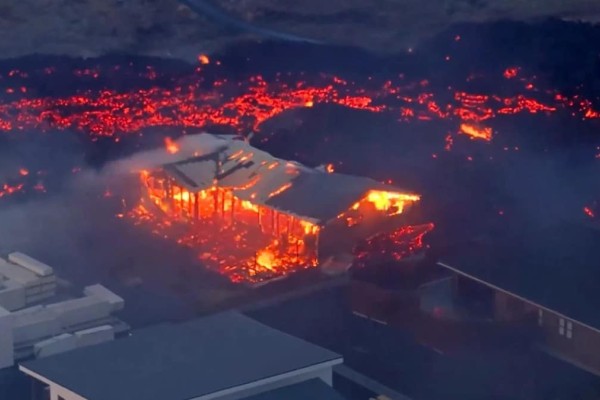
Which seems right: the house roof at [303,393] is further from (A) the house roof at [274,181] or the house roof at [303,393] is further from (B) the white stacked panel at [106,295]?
(A) the house roof at [274,181]

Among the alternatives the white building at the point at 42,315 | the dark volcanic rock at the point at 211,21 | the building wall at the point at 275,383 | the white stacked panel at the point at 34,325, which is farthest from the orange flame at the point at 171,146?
the building wall at the point at 275,383

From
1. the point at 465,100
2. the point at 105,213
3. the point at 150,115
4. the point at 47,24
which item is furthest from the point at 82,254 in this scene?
the point at 47,24

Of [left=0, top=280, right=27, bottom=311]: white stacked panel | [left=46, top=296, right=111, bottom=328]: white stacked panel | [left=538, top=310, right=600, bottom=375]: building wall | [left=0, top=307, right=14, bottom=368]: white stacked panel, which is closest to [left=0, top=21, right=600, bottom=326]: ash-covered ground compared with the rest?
[left=46, top=296, right=111, bottom=328]: white stacked panel

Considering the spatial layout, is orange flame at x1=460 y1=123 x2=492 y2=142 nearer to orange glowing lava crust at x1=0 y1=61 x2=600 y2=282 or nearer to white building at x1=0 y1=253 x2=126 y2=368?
orange glowing lava crust at x1=0 y1=61 x2=600 y2=282

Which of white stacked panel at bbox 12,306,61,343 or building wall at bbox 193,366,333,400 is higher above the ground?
building wall at bbox 193,366,333,400

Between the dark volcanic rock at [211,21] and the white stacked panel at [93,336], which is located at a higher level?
the dark volcanic rock at [211,21]

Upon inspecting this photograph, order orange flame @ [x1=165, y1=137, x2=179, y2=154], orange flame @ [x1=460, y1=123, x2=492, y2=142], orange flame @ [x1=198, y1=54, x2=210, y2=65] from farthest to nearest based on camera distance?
orange flame @ [x1=198, y1=54, x2=210, y2=65] → orange flame @ [x1=460, y1=123, x2=492, y2=142] → orange flame @ [x1=165, y1=137, x2=179, y2=154]

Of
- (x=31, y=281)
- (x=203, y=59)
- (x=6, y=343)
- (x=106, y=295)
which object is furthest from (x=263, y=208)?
(x=203, y=59)

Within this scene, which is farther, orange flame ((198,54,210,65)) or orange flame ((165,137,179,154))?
orange flame ((198,54,210,65))
